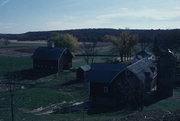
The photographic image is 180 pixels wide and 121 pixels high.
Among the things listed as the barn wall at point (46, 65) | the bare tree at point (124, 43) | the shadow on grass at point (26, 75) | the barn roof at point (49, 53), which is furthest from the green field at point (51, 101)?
the bare tree at point (124, 43)

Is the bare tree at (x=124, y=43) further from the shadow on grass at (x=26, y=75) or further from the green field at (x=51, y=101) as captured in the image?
the green field at (x=51, y=101)

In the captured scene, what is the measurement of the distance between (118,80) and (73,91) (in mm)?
8527

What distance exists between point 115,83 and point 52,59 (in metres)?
25.8

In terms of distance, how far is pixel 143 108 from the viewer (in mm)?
28297

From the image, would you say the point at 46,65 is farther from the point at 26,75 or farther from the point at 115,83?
the point at 115,83

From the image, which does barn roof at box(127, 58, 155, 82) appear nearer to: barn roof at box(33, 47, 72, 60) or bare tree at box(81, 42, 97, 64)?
barn roof at box(33, 47, 72, 60)

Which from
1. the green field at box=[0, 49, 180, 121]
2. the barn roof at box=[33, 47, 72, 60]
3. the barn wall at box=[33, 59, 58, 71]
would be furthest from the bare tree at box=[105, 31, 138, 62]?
the green field at box=[0, 49, 180, 121]

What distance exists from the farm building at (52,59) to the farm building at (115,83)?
74.8 ft

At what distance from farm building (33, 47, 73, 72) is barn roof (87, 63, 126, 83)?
22450 mm

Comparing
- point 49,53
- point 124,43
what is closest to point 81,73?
point 49,53

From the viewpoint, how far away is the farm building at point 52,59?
54.2m

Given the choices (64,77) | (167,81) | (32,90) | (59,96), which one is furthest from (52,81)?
(167,81)

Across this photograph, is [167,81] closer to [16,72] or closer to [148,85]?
[148,85]

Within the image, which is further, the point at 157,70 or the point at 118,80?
the point at 157,70
